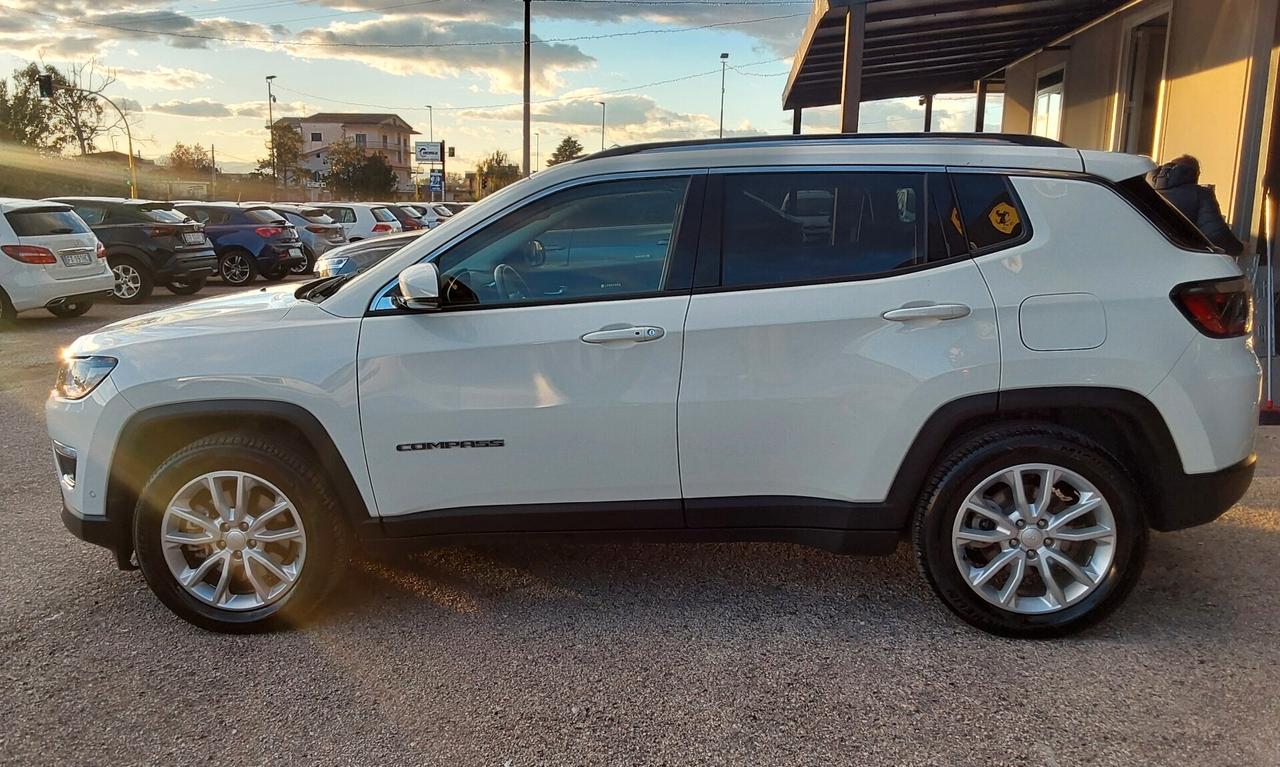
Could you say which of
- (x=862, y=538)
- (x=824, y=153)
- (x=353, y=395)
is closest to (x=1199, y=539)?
(x=862, y=538)

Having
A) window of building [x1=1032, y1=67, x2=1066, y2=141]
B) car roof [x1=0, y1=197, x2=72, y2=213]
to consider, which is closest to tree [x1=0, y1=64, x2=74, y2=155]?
car roof [x1=0, y1=197, x2=72, y2=213]

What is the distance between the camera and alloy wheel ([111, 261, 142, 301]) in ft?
43.1

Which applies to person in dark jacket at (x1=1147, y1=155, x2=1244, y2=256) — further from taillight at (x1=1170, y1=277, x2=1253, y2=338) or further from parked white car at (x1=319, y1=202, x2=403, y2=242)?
parked white car at (x1=319, y1=202, x2=403, y2=242)

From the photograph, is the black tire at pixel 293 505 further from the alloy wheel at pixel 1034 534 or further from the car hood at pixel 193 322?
the alloy wheel at pixel 1034 534

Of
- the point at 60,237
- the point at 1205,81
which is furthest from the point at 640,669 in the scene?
the point at 60,237

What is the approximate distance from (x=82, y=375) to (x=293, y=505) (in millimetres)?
968

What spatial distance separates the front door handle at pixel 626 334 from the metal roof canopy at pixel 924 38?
21.9 feet

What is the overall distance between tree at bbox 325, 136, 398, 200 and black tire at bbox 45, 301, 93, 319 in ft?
180

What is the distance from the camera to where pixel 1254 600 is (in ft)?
11.3

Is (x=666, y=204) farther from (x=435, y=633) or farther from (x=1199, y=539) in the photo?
(x=1199, y=539)

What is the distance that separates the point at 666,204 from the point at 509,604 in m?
1.67

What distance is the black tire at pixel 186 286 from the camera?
13523 millimetres

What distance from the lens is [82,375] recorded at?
3311 mm

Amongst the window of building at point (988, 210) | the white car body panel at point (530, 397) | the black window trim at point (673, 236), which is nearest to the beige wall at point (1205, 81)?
the window of building at point (988, 210)
